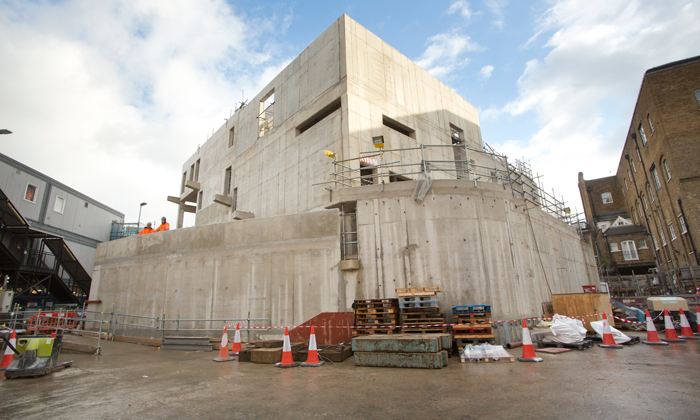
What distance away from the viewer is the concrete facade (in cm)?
2356

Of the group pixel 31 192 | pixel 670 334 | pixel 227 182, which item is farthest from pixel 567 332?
pixel 31 192

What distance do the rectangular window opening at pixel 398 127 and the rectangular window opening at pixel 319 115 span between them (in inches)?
108

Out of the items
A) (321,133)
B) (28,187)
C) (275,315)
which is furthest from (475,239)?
(28,187)

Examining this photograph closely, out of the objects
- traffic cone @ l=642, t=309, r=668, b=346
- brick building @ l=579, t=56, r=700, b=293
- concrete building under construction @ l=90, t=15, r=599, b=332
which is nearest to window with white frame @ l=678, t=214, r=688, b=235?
brick building @ l=579, t=56, r=700, b=293

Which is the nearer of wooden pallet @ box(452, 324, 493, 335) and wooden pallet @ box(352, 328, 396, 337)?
wooden pallet @ box(452, 324, 493, 335)

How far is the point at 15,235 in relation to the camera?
71.3 ft

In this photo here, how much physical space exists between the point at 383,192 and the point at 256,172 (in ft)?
36.7

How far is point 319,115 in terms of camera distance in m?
19.0

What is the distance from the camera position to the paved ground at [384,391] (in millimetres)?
4371

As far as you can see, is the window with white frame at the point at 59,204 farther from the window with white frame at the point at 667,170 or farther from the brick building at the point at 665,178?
the window with white frame at the point at 667,170

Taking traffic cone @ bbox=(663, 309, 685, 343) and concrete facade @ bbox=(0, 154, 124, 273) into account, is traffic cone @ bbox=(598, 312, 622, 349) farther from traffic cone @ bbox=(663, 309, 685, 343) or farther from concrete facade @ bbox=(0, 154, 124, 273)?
concrete facade @ bbox=(0, 154, 124, 273)

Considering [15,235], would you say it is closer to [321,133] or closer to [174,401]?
[321,133]

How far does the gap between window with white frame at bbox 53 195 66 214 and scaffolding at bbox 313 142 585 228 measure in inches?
970

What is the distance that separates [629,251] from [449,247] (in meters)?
41.0
